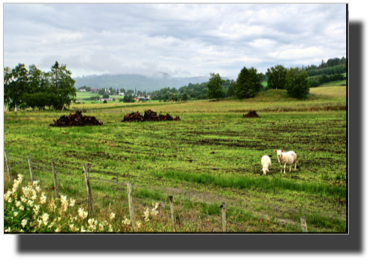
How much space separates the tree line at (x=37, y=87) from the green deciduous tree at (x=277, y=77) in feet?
301

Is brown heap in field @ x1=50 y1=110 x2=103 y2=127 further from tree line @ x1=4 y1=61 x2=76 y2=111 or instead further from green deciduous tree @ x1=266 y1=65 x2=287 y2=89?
green deciduous tree @ x1=266 y1=65 x2=287 y2=89

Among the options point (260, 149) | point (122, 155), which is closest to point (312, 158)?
point (260, 149)

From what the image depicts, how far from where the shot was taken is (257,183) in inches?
479

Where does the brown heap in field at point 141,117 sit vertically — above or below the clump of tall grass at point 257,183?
above

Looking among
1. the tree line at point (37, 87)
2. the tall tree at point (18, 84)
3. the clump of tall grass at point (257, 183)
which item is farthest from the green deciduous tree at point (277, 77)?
the clump of tall grass at point (257, 183)

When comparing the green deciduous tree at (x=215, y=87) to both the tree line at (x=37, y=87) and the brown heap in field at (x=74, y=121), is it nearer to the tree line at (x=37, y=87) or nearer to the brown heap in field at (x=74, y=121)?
the tree line at (x=37, y=87)

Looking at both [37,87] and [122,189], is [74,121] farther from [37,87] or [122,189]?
[37,87]

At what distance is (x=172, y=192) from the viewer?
454 inches

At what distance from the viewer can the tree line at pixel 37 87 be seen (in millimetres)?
68625

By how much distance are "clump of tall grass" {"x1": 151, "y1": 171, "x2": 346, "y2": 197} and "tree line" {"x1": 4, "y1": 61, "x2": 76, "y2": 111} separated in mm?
69655

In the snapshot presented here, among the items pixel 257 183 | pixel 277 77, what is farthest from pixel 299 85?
pixel 257 183

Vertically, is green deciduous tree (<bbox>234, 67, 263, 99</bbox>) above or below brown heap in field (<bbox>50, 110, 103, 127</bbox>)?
above

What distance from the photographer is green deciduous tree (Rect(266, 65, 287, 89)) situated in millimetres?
125938

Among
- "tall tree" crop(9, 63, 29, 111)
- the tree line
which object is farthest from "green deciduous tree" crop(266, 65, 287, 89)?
"tall tree" crop(9, 63, 29, 111)
